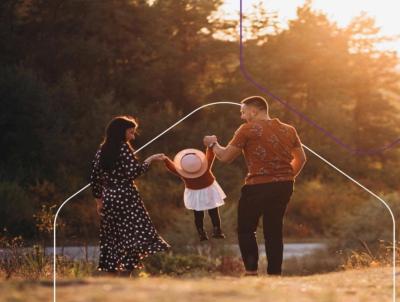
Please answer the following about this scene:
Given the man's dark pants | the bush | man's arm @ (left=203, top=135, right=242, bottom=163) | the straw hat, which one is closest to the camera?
man's arm @ (left=203, top=135, right=242, bottom=163)

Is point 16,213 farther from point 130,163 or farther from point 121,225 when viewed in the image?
point 130,163

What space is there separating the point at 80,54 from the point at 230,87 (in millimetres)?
6111

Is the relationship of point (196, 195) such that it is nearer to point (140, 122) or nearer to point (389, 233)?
point (389, 233)

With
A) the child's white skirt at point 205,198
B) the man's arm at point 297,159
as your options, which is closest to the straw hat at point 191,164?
the child's white skirt at point 205,198

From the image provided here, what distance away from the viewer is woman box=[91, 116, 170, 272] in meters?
8.49

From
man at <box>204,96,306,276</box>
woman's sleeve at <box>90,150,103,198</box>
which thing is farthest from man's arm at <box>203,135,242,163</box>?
woman's sleeve at <box>90,150,103,198</box>

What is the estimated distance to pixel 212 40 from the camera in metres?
35.5

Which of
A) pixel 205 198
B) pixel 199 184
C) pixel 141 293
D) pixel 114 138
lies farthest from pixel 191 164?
pixel 141 293

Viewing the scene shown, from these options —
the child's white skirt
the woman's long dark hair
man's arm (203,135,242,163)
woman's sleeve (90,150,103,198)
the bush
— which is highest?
the woman's long dark hair

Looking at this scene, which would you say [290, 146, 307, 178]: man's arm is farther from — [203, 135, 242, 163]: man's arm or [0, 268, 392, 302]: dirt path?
[0, 268, 392, 302]: dirt path

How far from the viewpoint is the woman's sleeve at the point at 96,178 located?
866 centimetres

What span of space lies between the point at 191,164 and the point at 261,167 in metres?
1.01

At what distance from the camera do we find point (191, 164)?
Answer: 29.4ft

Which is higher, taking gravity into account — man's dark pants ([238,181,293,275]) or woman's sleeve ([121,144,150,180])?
woman's sleeve ([121,144,150,180])
